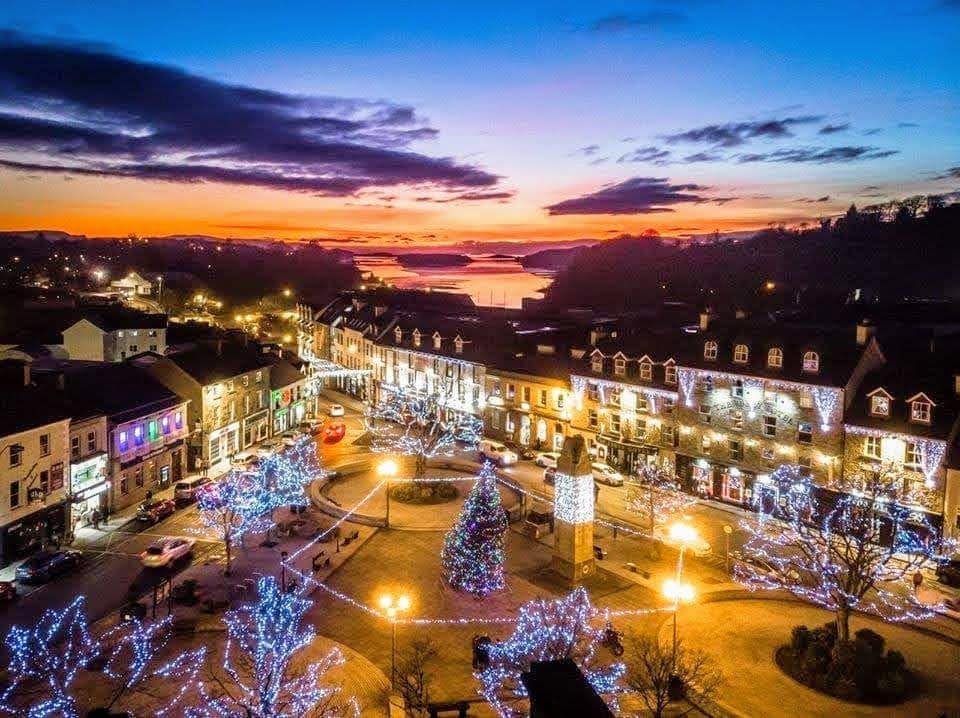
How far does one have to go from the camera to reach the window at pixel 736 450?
44.7 metres

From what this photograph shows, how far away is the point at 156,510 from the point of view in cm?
4028

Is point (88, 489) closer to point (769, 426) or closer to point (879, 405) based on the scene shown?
point (769, 426)

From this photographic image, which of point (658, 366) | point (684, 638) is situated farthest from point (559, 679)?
point (658, 366)

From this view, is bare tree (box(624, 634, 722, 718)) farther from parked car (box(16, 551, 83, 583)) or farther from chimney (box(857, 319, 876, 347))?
parked car (box(16, 551, 83, 583))

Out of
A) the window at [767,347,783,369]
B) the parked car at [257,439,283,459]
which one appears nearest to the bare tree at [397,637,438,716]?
the window at [767,347,783,369]

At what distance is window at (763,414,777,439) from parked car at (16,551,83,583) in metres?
40.3

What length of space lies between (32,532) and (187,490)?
9.35 m

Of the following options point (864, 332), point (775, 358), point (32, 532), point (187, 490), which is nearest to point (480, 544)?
point (187, 490)

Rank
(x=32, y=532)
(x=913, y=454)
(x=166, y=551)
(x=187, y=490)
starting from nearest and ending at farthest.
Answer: (x=166, y=551) < (x=32, y=532) < (x=913, y=454) < (x=187, y=490)

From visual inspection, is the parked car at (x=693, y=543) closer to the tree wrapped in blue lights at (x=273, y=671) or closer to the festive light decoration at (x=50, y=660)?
the tree wrapped in blue lights at (x=273, y=671)

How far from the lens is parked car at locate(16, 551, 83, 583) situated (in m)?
31.8

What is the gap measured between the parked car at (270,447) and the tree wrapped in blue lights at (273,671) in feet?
82.7

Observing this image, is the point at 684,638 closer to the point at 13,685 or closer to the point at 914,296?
the point at 13,685

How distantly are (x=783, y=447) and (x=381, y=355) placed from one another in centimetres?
4449
